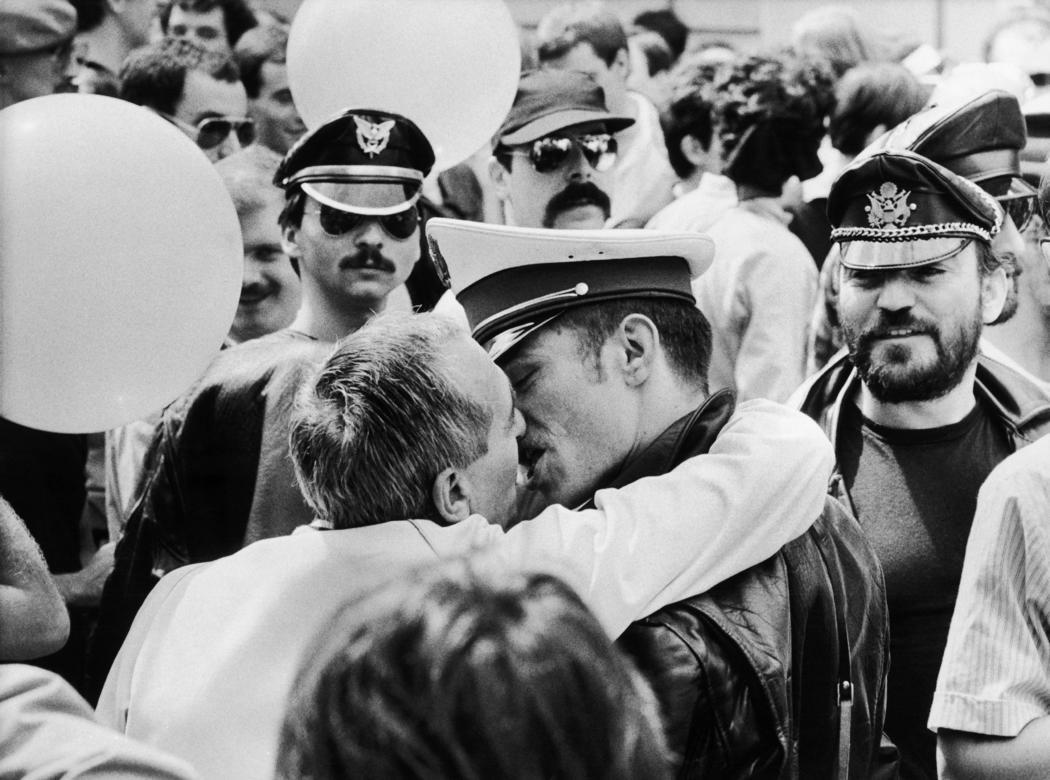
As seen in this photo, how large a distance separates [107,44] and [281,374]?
2.83m

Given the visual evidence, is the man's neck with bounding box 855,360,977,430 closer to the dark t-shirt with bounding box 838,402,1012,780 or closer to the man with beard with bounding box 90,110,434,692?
the dark t-shirt with bounding box 838,402,1012,780

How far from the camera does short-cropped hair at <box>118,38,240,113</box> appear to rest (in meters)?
4.86

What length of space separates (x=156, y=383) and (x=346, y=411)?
76 centimetres

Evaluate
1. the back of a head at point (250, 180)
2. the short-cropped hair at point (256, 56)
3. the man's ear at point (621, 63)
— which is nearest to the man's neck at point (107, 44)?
the short-cropped hair at point (256, 56)

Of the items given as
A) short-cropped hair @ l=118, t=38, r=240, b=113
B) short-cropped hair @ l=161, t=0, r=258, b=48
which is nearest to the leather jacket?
short-cropped hair @ l=118, t=38, r=240, b=113

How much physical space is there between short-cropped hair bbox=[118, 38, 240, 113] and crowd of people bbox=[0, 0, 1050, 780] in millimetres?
421

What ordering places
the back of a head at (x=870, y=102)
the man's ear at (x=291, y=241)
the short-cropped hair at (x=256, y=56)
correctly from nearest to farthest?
the man's ear at (x=291, y=241), the back of a head at (x=870, y=102), the short-cropped hair at (x=256, y=56)

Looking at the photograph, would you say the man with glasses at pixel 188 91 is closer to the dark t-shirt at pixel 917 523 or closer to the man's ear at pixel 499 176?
the man's ear at pixel 499 176

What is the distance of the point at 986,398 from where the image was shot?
3.38 meters

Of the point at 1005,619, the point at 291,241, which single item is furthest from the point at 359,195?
the point at 1005,619

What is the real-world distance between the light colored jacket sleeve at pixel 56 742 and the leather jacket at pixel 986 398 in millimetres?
2096

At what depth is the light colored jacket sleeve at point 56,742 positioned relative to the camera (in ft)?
4.42

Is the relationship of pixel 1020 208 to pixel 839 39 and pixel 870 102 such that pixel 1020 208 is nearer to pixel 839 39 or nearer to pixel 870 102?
pixel 870 102

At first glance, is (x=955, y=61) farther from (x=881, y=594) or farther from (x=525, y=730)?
(x=525, y=730)
